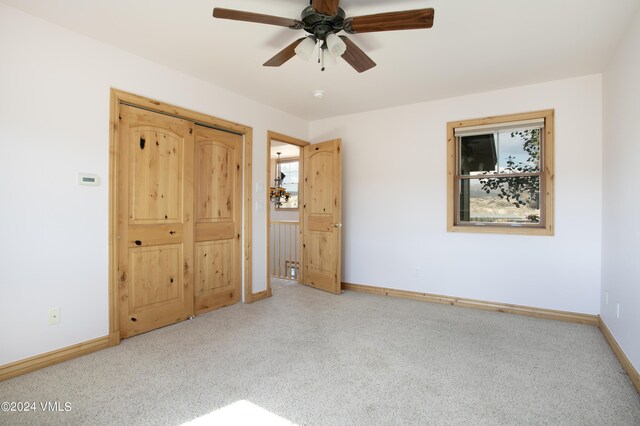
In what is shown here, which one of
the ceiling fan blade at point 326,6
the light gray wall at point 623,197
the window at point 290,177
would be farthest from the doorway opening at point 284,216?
the light gray wall at point 623,197

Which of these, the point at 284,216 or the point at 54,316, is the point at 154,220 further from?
the point at 284,216

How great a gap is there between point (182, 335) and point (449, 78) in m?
3.63

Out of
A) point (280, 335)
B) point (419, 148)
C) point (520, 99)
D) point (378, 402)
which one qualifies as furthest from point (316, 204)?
point (378, 402)

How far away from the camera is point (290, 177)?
26.5ft

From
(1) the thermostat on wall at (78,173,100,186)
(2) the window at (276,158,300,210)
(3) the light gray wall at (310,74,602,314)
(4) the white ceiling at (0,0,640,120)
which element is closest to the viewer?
(4) the white ceiling at (0,0,640,120)

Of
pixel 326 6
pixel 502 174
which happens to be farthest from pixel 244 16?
pixel 502 174

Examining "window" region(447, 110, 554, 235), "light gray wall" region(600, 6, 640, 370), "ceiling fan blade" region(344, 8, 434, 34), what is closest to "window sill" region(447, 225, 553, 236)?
"window" region(447, 110, 554, 235)

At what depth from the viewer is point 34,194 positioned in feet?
7.70

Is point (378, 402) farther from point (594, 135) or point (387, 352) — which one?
point (594, 135)

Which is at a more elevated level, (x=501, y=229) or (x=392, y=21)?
(x=392, y=21)

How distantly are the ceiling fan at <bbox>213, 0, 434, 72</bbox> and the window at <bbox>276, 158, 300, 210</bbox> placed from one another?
18.0 ft

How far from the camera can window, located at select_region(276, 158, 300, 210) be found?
7.91 meters

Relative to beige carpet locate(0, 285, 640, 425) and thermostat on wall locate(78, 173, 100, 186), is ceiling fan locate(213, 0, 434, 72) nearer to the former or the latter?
thermostat on wall locate(78, 173, 100, 186)

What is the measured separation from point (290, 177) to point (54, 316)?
5.98 metres
